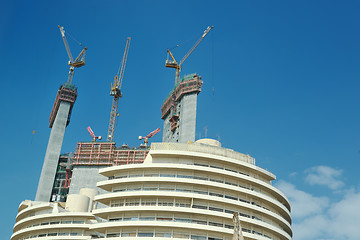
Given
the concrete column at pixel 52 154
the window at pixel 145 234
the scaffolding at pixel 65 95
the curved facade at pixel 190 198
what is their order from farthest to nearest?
1. the scaffolding at pixel 65 95
2. the concrete column at pixel 52 154
3. the curved facade at pixel 190 198
4. the window at pixel 145 234

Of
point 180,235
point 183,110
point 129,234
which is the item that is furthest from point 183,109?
point 180,235

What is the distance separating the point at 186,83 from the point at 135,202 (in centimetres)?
9230

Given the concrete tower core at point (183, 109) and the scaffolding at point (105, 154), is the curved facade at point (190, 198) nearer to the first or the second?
the concrete tower core at point (183, 109)

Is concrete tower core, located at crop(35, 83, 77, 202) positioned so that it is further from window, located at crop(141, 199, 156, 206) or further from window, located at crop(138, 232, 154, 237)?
window, located at crop(138, 232, 154, 237)

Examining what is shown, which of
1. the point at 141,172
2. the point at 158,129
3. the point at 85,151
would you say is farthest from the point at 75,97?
the point at 141,172

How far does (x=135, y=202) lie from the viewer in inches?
2938

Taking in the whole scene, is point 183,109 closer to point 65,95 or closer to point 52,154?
point 65,95

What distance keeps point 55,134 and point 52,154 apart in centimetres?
832

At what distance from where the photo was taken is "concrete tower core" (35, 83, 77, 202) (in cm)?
16150

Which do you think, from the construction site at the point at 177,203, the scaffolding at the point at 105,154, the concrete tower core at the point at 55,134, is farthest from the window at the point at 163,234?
the concrete tower core at the point at 55,134

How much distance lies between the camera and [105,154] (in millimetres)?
166250

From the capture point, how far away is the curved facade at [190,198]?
233 ft

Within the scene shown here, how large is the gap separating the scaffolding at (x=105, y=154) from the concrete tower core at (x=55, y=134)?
887cm

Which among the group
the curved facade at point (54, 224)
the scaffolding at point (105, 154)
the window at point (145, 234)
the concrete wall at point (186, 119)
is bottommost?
the window at point (145, 234)
